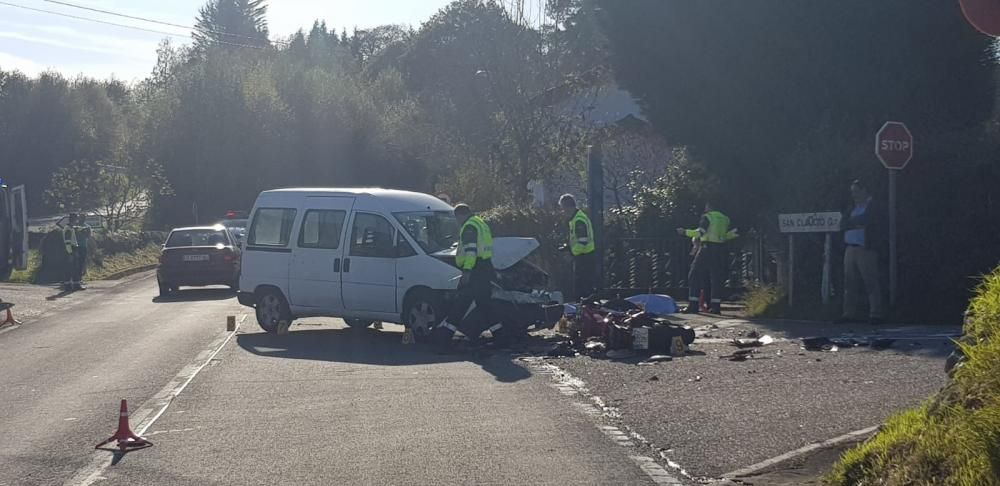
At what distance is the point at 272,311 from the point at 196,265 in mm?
10066

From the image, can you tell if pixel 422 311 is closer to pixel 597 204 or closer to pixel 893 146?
pixel 597 204

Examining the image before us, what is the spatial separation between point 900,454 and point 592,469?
2.26 meters

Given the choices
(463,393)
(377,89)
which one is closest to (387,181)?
(377,89)

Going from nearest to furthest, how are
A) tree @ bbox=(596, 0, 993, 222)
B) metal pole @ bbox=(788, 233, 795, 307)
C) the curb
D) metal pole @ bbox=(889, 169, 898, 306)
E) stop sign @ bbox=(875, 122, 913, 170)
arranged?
stop sign @ bbox=(875, 122, 913, 170) → metal pole @ bbox=(889, 169, 898, 306) → metal pole @ bbox=(788, 233, 795, 307) → tree @ bbox=(596, 0, 993, 222) → the curb

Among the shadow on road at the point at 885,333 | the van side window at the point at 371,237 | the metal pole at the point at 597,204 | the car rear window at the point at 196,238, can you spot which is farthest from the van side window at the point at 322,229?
the car rear window at the point at 196,238

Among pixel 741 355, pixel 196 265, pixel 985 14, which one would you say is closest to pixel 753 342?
pixel 741 355

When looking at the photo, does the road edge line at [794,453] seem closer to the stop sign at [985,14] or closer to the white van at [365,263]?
the stop sign at [985,14]

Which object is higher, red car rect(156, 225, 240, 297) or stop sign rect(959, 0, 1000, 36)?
stop sign rect(959, 0, 1000, 36)

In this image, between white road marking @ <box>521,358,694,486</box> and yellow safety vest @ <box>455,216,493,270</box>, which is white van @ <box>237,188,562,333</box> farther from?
white road marking @ <box>521,358,694,486</box>

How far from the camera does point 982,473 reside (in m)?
5.48

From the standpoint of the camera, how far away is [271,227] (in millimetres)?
17688

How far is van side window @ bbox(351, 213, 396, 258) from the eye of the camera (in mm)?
16547

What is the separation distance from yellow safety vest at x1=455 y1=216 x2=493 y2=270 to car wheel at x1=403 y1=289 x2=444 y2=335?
1.00m

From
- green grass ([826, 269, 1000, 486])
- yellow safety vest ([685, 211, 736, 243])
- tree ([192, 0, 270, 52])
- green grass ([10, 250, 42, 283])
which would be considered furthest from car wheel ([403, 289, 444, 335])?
tree ([192, 0, 270, 52])
